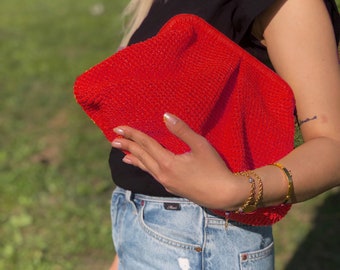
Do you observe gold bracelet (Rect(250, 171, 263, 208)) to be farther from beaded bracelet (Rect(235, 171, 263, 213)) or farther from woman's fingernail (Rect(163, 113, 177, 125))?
woman's fingernail (Rect(163, 113, 177, 125))

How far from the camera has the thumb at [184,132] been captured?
123 centimetres

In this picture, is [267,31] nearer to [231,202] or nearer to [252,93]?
[252,93]

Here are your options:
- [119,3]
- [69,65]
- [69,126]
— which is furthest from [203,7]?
[119,3]

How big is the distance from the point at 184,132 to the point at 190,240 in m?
0.39

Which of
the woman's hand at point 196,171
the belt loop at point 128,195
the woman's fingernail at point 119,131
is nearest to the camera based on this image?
the woman's hand at point 196,171

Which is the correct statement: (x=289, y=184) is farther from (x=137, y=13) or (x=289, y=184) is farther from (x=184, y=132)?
(x=137, y=13)

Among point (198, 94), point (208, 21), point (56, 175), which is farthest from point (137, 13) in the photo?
point (56, 175)

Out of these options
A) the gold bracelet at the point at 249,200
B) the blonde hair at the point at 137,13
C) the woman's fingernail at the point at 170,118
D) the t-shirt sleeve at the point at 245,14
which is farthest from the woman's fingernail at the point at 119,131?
the blonde hair at the point at 137,13

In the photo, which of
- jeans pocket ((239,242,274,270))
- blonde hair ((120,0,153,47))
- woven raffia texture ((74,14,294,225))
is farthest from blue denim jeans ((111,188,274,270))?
blonde hair ((120,0,153,47))

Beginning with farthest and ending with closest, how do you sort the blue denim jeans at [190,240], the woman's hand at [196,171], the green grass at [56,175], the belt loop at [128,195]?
the green grass at [56,175] < the belt loop at [128,195] < the blue denim jeans at [190,240] < the woman's hand at [196,171]

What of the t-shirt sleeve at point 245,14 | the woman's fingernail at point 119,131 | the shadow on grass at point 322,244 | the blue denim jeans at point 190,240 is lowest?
the shadow on grass at point 322,244

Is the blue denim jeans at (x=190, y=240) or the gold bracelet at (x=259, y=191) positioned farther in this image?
the blue denim jeans at (x=190, y=240)

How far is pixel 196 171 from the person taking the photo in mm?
1235

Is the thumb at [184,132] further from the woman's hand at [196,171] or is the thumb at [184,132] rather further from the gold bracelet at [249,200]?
the gold bracelet at [249,200]
